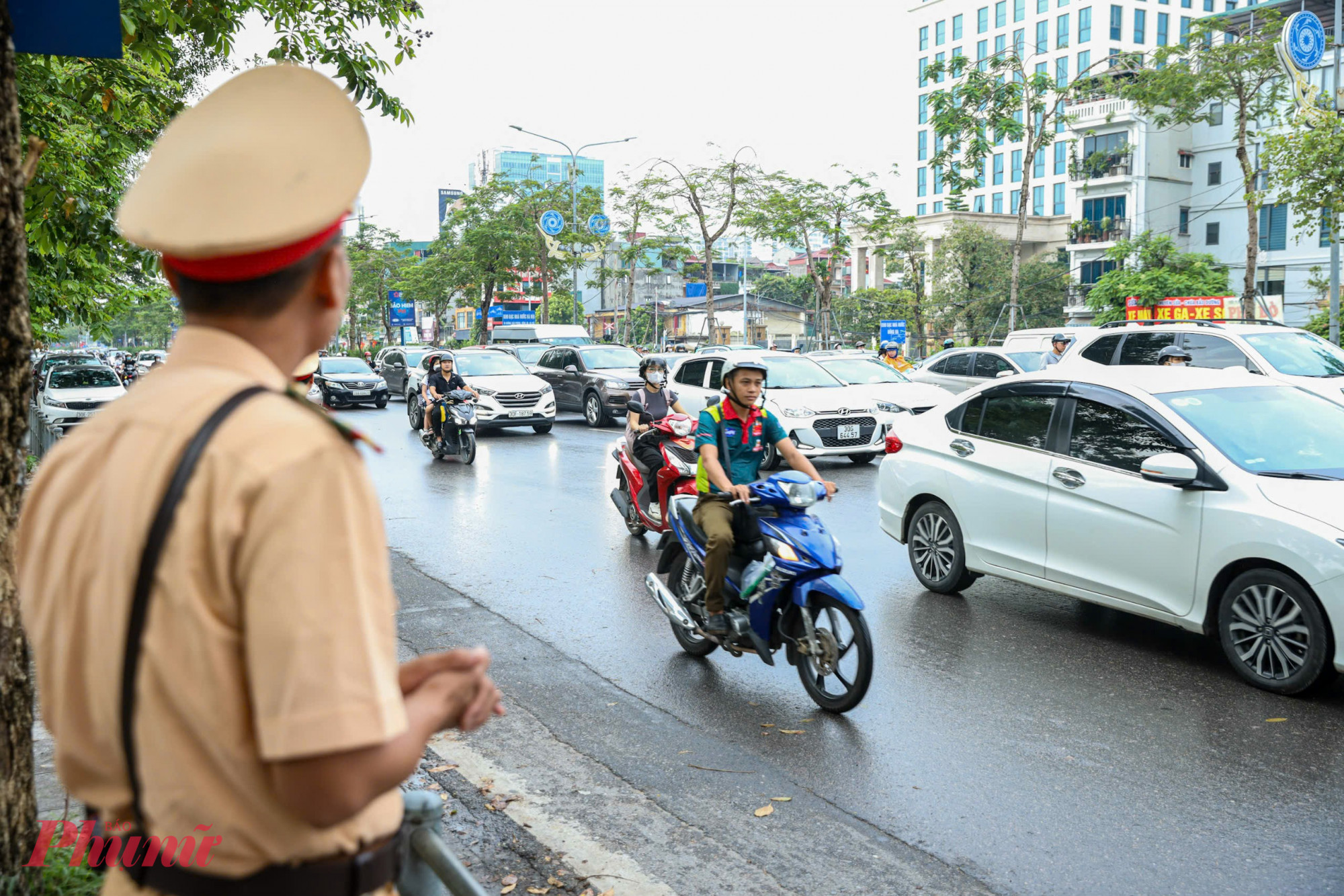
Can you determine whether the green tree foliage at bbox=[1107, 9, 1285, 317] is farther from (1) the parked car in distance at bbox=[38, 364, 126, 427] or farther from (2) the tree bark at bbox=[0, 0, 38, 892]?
(2) the tree bark at bbox=[0, 0, 38, 892]

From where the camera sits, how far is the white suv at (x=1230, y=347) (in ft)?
42.7

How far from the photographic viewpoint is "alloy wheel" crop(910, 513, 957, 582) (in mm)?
7891

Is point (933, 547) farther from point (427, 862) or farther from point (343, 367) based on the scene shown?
point (343, 367)

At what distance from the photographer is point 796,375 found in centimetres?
1709

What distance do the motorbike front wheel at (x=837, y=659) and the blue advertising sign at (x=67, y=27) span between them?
3.75 metres

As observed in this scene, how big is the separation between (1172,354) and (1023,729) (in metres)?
9.16

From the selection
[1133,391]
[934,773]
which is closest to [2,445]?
[934,773]

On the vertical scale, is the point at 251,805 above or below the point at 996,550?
above

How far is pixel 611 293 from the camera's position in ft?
373

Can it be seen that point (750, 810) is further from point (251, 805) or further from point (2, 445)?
point (251, 805)

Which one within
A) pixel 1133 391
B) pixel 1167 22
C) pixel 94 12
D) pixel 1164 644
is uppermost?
pixel 1167 22

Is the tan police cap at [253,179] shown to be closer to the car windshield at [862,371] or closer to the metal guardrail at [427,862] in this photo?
the metal guardrail at [427,862]

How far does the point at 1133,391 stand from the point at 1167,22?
262 feet

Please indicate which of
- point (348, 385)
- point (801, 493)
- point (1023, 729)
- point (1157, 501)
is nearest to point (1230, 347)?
point (1157, 501)
